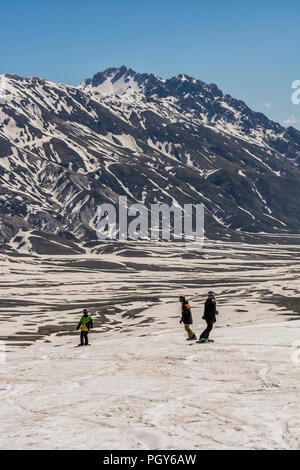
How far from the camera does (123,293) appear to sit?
149m

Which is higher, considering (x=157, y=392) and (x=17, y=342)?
(x=157, y=392)

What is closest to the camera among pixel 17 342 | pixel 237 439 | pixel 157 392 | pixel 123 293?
pixel 237 439

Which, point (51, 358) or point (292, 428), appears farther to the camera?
point (51, 358)

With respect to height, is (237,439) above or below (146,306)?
above

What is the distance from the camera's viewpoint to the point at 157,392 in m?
19.7

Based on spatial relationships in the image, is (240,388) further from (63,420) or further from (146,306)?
(146,306)
